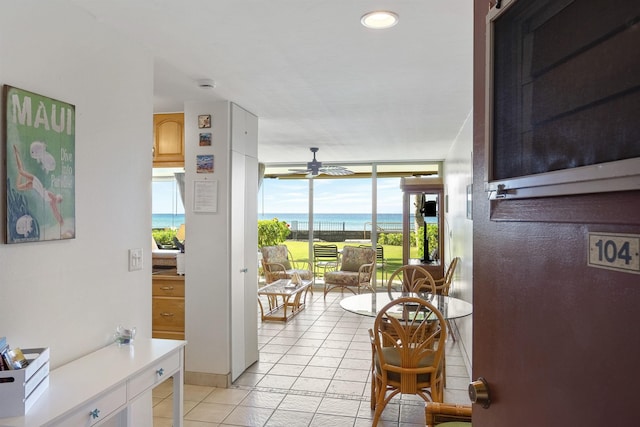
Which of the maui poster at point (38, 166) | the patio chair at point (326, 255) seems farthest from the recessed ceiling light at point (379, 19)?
the patio chair at point (326, 255)

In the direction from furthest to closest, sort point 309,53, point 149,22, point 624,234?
point 309,53, point 149,22, point 624,234

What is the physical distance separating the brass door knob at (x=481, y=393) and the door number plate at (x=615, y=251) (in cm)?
58

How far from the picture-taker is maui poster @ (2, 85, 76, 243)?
62.2 inches

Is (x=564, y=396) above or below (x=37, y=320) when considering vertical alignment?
above

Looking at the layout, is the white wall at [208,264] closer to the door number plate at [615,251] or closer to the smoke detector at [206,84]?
the smoke detector at [206,84]

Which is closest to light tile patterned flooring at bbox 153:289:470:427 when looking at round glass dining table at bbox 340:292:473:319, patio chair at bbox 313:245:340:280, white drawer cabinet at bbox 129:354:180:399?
round glass dining table at bbox 340:292:473:319

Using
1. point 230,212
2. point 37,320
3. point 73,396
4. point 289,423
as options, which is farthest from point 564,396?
point 230,212

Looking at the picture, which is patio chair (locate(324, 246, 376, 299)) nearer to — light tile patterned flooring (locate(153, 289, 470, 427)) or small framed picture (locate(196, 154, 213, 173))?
light tile patterned flooring (locate(153, 289, 470, 427))

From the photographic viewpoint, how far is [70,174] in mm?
1879

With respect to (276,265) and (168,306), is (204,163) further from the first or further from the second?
(276,265)

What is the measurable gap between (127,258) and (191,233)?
1300mm

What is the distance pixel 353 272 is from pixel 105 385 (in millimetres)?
5933

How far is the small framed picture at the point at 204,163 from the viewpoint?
355cm

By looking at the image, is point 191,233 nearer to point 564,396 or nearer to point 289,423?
point 289,423
